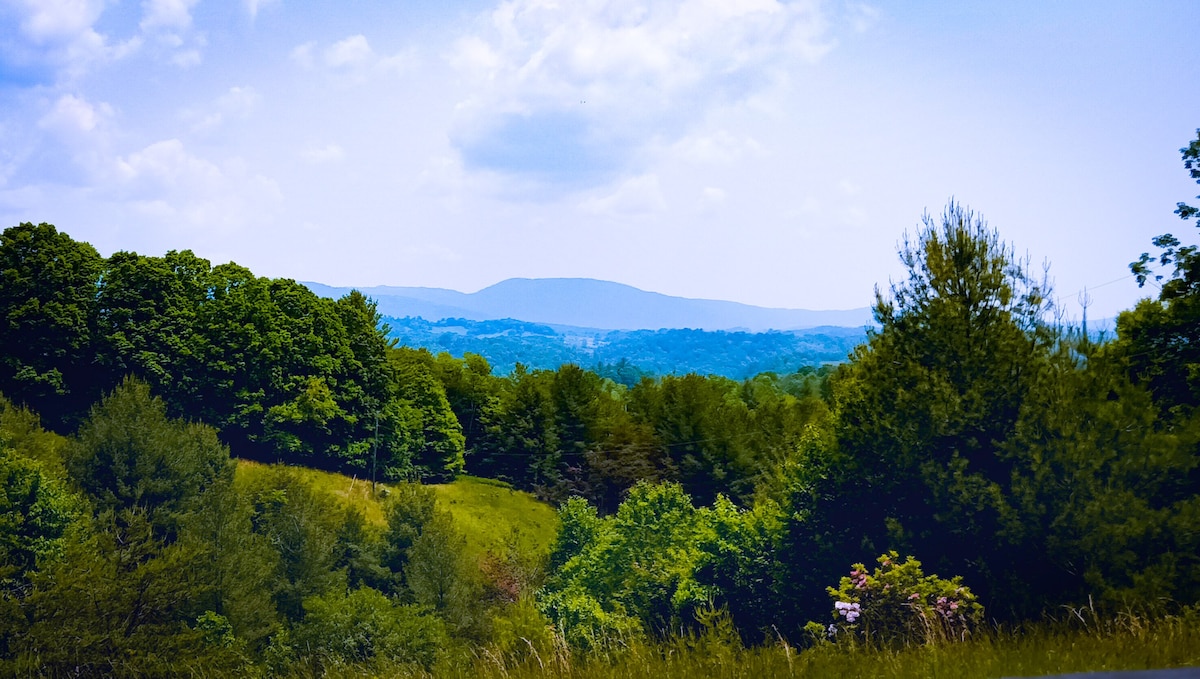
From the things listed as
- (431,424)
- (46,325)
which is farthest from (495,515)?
(46,325)

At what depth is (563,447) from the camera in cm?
7631

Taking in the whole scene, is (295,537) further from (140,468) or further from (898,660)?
(898,660)

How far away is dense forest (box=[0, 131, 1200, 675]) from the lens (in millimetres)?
22484

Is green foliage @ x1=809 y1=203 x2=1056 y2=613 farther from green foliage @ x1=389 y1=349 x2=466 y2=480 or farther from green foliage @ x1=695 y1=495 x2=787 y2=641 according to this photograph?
green foliage @ x1=389 y1=349 x2=466 y2=480

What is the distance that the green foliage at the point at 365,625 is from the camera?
38.4 m

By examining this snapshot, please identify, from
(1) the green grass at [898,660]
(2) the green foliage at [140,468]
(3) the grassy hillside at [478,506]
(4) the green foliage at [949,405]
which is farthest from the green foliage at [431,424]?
(1) the green grass at [898,660]

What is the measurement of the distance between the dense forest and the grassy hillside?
1590 mm

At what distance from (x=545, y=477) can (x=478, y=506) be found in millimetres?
6565

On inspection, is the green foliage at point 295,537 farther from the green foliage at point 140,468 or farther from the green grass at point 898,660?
the green grass at point 898,660

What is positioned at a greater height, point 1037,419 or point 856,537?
point 1037,419

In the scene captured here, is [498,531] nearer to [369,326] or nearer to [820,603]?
[369,326]

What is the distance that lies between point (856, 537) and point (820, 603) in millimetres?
2864

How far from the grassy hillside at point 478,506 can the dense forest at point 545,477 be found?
5.22ft

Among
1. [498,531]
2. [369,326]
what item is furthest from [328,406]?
[498,531]
